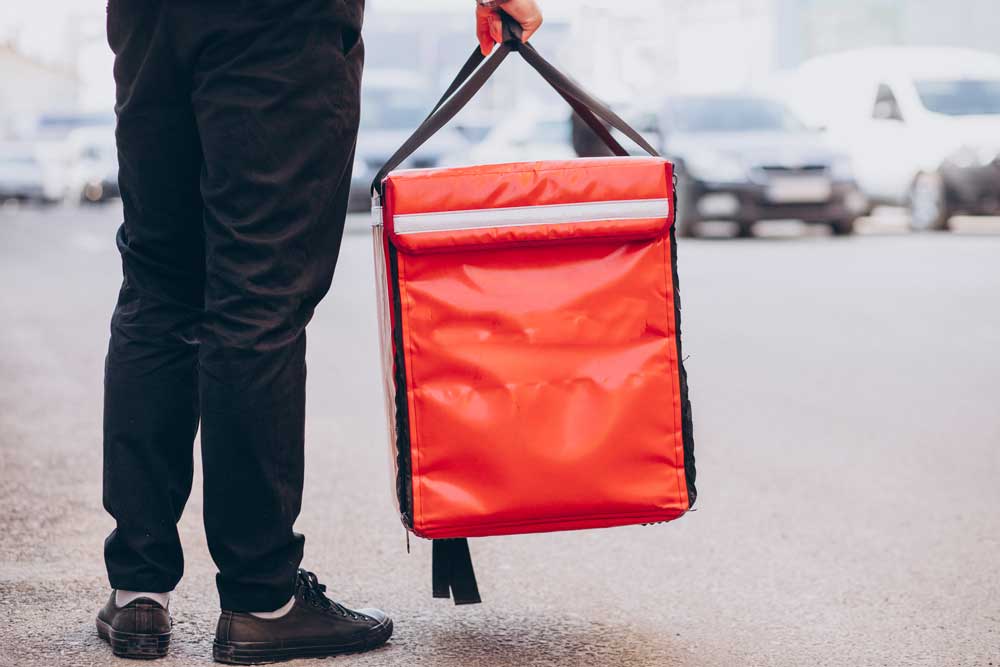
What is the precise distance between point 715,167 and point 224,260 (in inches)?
438

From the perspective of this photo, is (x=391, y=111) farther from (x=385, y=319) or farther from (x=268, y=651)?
(x=268, y=651)

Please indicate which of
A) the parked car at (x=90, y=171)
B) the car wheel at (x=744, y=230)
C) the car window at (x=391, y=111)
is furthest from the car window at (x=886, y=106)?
the parked car at (x=90, y=171)

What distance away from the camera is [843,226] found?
13.3 metres

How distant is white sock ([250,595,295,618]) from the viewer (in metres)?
2.28

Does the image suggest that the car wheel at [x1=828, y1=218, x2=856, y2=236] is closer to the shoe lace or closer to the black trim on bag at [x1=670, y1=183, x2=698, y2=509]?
the black trim on bag at [x1=670, y1=183, x2=698, y2=509]

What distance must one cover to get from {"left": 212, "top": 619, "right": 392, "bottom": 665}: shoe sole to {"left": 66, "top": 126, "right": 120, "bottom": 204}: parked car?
2345 centimetres

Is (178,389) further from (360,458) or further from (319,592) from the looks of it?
(360,458)

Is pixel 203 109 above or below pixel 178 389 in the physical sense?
above

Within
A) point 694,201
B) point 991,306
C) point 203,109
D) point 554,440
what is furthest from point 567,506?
point 694,201

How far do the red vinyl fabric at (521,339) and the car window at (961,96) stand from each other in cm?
1279

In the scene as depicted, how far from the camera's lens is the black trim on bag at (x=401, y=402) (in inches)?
88.8

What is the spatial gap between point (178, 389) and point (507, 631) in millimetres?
709

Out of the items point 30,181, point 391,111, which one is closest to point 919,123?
point 391,111

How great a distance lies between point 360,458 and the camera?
13.8 feet
